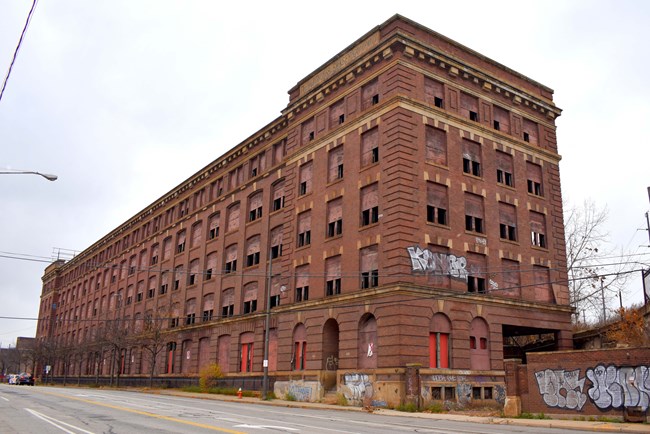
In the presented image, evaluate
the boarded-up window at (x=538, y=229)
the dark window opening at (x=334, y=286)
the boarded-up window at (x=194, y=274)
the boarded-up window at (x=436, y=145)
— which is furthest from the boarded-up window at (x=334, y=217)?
the boarded-up window at (x=194, y=274)

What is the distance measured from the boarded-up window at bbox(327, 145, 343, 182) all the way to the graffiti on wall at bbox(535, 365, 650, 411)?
1853cm

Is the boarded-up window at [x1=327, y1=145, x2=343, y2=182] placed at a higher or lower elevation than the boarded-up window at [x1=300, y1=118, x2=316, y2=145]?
lower

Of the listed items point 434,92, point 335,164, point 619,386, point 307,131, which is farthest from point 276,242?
point 619,386

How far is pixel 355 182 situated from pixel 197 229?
26.8 metres

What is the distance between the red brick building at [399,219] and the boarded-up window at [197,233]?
26.5 feet

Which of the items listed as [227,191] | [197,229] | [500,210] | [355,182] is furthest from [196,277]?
[500,210]

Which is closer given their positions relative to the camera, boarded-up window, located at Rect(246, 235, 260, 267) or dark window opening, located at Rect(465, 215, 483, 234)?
dark window opening, located at Rect(465, 215, 483, 234)

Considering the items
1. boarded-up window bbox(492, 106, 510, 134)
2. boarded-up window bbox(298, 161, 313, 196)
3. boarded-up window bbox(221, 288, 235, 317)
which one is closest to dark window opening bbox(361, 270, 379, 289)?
boarded-up window bbox(298, 161, 313, 196)

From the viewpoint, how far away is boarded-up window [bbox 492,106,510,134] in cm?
3953

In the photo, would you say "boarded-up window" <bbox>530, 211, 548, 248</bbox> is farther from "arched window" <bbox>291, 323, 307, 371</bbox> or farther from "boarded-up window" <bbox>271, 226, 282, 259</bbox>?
"boarded-up window" <bbox>271, 226, 282, 259</bbox>

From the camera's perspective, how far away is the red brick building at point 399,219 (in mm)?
32812

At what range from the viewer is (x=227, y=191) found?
53.8m

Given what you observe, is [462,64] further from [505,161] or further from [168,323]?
[168,323]

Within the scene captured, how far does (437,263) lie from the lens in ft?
109
